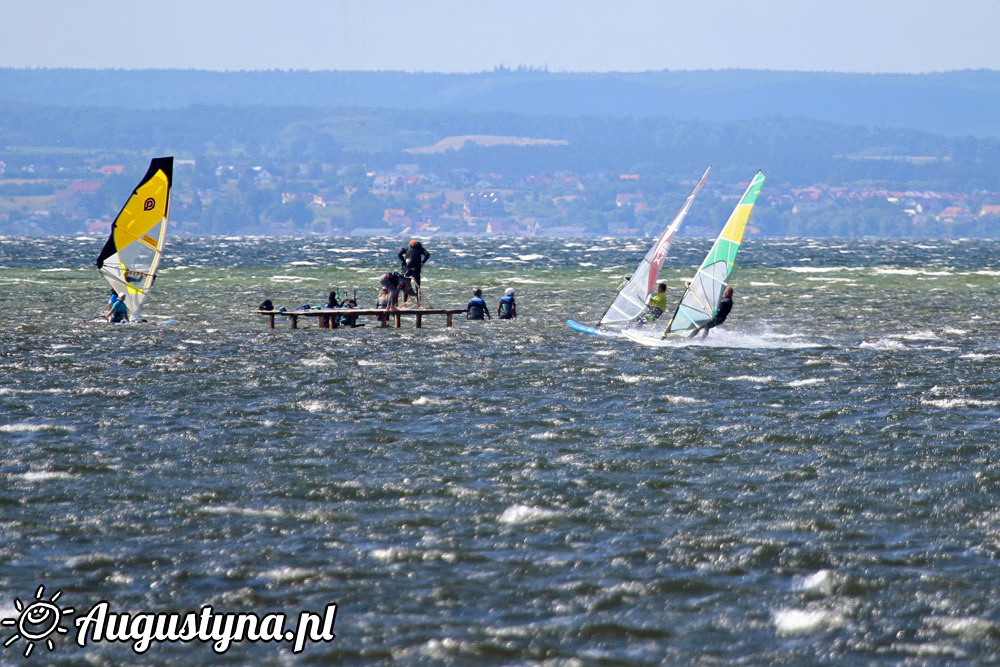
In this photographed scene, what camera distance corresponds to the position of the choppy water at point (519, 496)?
12.6 metres

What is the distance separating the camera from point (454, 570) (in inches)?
555

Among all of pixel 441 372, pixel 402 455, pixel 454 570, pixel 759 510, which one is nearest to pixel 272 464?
pixel 402 455

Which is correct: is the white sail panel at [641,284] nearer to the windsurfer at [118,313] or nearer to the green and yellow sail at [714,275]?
the green and yellow sail at [714,275]

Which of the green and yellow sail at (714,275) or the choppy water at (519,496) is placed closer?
the choppy water at (519,496)

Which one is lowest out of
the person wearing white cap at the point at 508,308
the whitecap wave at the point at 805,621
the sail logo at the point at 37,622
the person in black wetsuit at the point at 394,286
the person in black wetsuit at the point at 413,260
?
the person wearing white cap at the point at 508,308

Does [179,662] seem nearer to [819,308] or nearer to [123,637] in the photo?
[123,637]

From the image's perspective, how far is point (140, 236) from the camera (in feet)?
140

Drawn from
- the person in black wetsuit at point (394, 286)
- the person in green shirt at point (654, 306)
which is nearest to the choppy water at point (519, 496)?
the person in green shirt at point (654, 306)

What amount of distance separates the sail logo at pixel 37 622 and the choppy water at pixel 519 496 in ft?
0.36

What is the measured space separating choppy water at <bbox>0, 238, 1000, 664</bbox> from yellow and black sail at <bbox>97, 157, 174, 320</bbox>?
7276 millimetres

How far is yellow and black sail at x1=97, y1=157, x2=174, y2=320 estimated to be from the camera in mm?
42031

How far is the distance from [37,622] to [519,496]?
7.01 metres

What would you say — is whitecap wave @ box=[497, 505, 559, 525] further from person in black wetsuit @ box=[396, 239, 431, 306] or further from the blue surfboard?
person in black wetsuit @ box=[396, 239, 431, 306]

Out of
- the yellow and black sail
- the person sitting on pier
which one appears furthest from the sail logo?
the person sitting on pier
